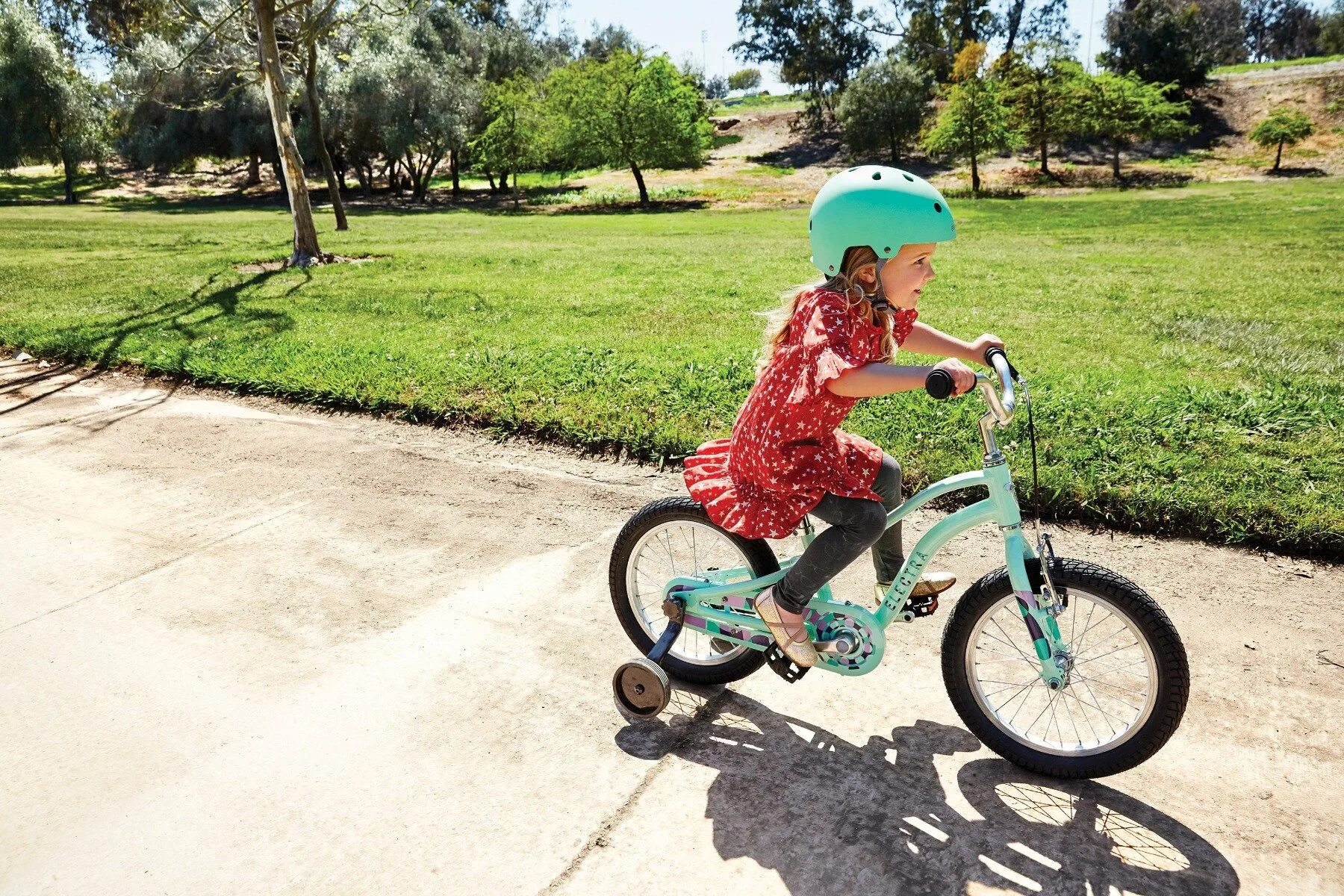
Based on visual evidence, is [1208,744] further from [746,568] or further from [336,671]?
[336,671]

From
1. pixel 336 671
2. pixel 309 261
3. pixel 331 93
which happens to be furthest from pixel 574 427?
pixel 331 93

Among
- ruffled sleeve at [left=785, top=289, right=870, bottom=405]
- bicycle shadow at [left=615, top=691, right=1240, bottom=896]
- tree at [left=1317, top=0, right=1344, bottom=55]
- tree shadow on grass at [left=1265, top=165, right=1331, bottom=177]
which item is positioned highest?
tree at [left=1317, top=0, right=1344, bottom=55]

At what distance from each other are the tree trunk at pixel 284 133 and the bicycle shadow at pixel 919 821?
11980 mm

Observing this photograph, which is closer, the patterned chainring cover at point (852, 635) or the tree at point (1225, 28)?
the patterned chainring cover at point (852, 635)

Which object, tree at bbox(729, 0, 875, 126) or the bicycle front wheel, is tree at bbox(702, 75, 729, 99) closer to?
tree at bbox(729, 0, 875, 126)

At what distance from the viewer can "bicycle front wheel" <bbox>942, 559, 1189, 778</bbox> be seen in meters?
2.67

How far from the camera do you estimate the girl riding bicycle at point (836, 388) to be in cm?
269

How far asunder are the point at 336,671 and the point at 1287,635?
3.70 m

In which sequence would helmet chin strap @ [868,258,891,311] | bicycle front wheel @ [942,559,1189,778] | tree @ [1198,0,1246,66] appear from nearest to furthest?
bicycle front wheel @ [942,559,1189,778] < helmet chin strap @ [868,258,891,311] < tree @ [1198,0,1246,66]

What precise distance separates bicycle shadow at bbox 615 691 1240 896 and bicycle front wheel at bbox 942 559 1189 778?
0.41ft

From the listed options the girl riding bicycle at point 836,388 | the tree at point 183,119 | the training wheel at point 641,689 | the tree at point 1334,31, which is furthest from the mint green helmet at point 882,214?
the tree at point 1334,31

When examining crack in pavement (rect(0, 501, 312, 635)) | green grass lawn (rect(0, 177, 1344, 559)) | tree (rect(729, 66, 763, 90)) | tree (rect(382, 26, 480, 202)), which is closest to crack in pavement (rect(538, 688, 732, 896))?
green grass lawn (rect(0, 177, 1344, 559))

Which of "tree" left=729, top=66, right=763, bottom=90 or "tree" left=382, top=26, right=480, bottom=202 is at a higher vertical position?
"tree" left=729, top=66, right=763, bottom=90

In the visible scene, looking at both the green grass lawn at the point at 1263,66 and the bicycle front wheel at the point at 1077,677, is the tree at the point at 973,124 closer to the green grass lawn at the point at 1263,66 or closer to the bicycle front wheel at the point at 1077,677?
the green grass lawn at the point at 1263,66
